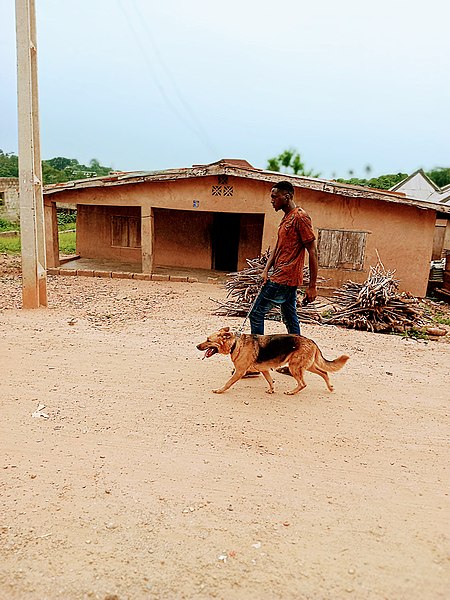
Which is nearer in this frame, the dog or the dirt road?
the dirt road

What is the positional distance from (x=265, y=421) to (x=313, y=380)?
120cm

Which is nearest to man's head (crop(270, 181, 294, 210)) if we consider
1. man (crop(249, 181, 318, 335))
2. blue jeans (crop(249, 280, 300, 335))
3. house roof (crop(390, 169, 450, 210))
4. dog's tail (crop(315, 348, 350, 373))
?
man (crop(249, 181, 318, 335))

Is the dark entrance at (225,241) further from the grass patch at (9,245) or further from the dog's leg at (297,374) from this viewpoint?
the dog's leg at (297,374)

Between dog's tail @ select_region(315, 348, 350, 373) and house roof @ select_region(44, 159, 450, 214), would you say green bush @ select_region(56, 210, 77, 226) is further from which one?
dog's tail @ select_region(315, 348, 350, 373)

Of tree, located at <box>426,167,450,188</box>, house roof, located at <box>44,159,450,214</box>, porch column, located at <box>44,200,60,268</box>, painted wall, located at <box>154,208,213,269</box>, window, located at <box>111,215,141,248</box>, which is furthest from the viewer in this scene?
tree, located at <box>426,167,450,188</box>

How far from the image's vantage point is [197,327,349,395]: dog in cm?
424

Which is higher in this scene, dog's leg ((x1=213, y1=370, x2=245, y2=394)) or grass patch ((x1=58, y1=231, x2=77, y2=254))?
dog's leg ((x1=213, y1=370, x2=245, y2=394))

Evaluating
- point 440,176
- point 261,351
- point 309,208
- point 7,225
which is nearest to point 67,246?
point 7,225

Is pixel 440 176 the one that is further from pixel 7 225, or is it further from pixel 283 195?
pixel 283 195

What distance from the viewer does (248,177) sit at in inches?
466

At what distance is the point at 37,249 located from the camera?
329 inches


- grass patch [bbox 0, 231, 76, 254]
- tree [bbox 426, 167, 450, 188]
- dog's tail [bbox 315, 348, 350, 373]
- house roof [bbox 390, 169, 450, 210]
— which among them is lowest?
grass patch [bbox 0, 231, 76, 254]

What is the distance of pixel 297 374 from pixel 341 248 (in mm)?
8217

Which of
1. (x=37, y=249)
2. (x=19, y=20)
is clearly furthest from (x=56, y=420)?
(x=19, y=20)
